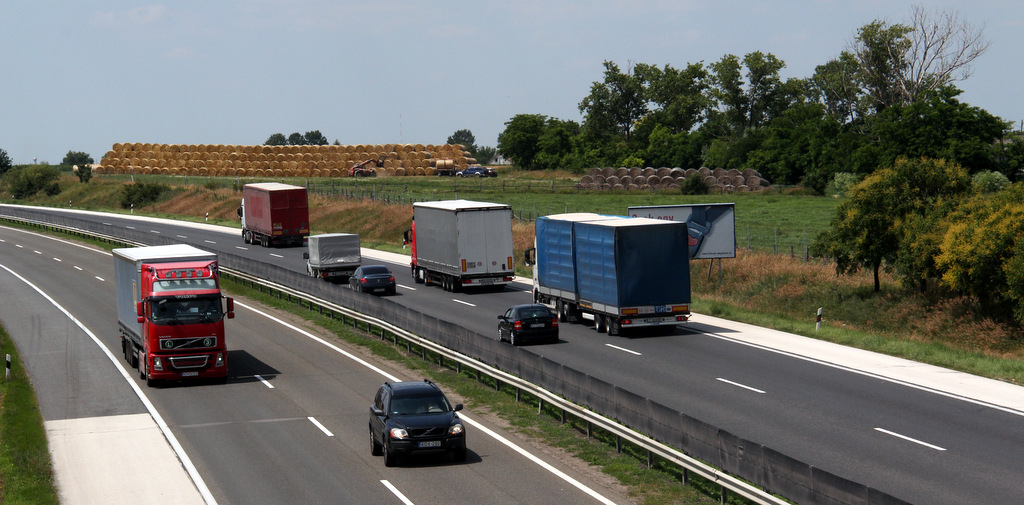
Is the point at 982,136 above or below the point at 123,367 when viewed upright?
above

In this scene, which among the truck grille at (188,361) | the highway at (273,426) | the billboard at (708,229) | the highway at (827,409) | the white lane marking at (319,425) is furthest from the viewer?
the billboard at (708,229)

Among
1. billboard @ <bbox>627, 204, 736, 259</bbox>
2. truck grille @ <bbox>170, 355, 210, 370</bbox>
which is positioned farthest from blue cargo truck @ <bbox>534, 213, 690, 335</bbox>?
truck grille @ <bbox>170, 355, 210, 370</bbox>

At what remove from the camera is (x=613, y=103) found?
161 metres

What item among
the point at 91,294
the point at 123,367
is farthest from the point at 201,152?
the point at 123,367

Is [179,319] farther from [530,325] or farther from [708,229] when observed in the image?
[708,229]

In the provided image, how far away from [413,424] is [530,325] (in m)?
14.6

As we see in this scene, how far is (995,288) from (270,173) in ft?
385

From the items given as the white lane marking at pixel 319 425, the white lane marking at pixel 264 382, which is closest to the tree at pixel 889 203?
the white lane marking at pixel 264 382

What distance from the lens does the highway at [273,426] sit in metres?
17.7

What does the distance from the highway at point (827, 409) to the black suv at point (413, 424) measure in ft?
18.8

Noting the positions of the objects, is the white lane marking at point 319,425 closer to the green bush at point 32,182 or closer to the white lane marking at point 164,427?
the white lane marking at point 164,427

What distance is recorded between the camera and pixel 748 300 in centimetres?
4534

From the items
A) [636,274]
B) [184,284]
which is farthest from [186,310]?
[636,274]

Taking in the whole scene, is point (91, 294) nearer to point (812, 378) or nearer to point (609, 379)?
point (609, 379)
